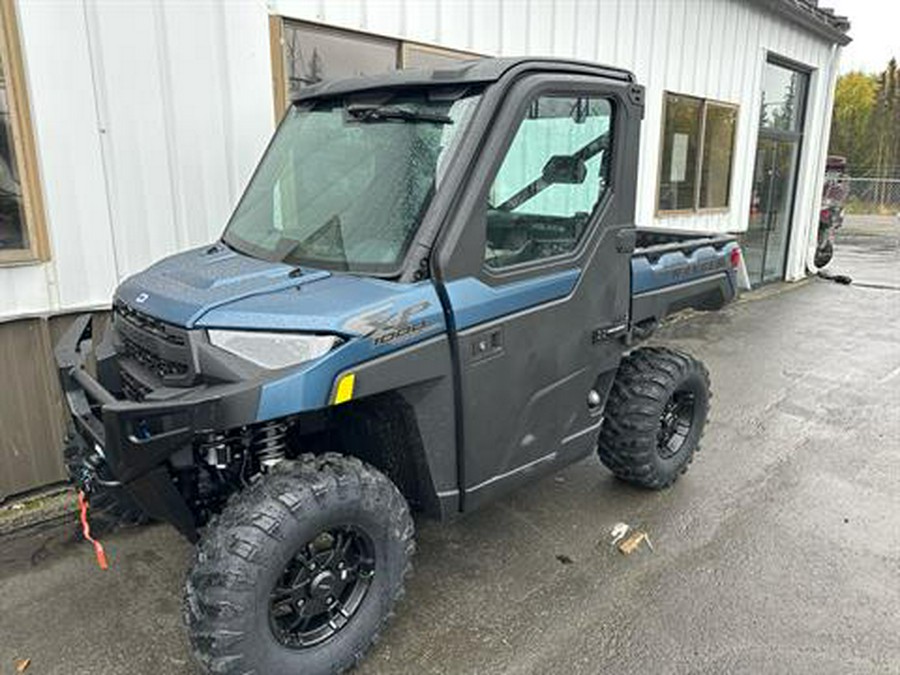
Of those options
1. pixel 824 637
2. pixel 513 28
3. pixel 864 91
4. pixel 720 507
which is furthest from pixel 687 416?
pixel 864 91

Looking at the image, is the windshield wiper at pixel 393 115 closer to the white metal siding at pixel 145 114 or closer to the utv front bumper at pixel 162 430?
the utv front bumper at pixel 162 430

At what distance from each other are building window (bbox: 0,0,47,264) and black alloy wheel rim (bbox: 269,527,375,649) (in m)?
2.46

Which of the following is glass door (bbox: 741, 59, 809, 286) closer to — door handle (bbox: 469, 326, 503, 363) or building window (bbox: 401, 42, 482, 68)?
building window (bbox: 401, 42, 482, 68)

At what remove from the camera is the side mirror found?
2914 millimetres

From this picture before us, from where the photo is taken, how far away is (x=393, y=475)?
2.78 metres

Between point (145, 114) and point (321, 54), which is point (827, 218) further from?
point (145, 114)

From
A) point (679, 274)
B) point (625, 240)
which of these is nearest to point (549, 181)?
point (625, 240)

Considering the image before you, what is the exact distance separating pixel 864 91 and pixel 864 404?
5162cm

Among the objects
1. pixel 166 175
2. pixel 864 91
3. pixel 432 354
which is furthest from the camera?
pixel 864 91

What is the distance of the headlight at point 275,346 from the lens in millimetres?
2191

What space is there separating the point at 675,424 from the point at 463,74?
252cm

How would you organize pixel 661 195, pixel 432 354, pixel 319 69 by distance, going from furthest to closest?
1. pixel 661 195
2. pixel 319 69
3. pixel 432 354

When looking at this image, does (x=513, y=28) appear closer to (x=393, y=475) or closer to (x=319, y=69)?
(x=319, y=69)

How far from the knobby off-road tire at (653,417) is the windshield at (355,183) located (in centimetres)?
179
